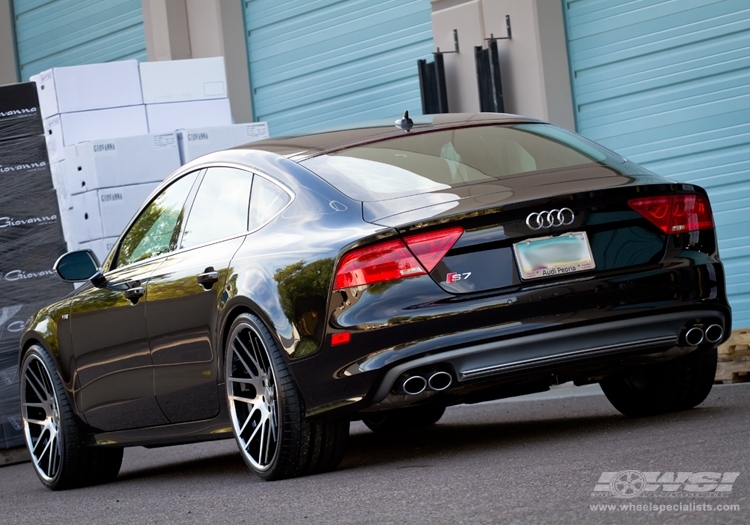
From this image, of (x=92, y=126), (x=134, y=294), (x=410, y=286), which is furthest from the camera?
(x=92, y=126)

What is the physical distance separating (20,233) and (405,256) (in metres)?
5.22

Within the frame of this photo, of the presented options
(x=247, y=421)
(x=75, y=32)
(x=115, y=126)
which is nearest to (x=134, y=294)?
(x=247, y=421)

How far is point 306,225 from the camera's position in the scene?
5215 millimetres

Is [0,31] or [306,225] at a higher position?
[0,31]

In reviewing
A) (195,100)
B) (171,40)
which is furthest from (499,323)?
(171,40)

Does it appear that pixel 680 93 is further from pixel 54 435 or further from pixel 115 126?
pixel 54 435

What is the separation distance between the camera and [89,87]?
445 inches

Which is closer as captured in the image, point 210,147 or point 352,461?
point 352,461

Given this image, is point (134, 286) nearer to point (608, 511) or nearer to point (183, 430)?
point (183, 430)

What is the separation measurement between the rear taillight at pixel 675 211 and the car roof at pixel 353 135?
1.04m

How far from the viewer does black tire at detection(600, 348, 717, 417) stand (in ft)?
18.9

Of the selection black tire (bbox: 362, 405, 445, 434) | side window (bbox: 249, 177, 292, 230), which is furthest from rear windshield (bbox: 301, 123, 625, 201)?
black tire (bbox: 362, 405, 445, 434)

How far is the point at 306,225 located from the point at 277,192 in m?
0.37

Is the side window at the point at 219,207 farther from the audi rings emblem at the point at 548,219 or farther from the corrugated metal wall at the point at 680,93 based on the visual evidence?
the corrugated metal wall at the point at 680,93
